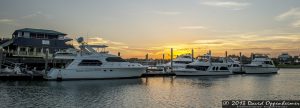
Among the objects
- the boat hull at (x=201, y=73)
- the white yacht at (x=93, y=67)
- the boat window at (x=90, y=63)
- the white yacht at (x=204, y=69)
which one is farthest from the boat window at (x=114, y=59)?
the boat hull at (x=201, y=73)

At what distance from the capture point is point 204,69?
188 feet

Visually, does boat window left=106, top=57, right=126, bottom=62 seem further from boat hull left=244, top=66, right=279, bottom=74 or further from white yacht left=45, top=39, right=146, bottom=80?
boat hull left=244, top=66, right=279, bottom=74

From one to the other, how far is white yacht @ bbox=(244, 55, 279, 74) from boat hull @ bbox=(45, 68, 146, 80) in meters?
29.5

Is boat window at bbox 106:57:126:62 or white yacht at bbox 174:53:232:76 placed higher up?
boat window at bbox 106:57:126:62

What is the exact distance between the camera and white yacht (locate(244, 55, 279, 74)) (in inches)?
2670

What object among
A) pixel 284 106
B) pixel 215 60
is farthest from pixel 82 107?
pixel 215 60

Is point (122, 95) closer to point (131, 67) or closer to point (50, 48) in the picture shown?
point (131, 67)

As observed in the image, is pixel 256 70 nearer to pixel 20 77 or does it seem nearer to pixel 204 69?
pixel 204 69

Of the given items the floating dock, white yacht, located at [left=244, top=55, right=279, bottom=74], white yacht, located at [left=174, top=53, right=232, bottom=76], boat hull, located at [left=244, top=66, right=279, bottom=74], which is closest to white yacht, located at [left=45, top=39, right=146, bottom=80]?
the floating dock

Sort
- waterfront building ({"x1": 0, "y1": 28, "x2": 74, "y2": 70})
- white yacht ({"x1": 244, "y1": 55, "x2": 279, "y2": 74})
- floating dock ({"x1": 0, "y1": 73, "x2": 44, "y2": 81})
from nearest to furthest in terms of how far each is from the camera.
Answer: floating dock ({"x1": 0, "y1": 73, "x2": 44, "y2": 81}) → waterfront building ({"x1": 0, "y1": 28, "x2": 74, "y2": 70}) → white yacht ({"x1": 244, "y1": 55, "x2": 279, "y2": 74})

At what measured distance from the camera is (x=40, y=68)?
163ft

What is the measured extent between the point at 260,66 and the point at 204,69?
17.8 meters

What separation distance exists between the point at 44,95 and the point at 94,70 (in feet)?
51.8

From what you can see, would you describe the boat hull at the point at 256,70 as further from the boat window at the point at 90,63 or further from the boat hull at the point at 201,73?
the boat window at the point at 90,63
